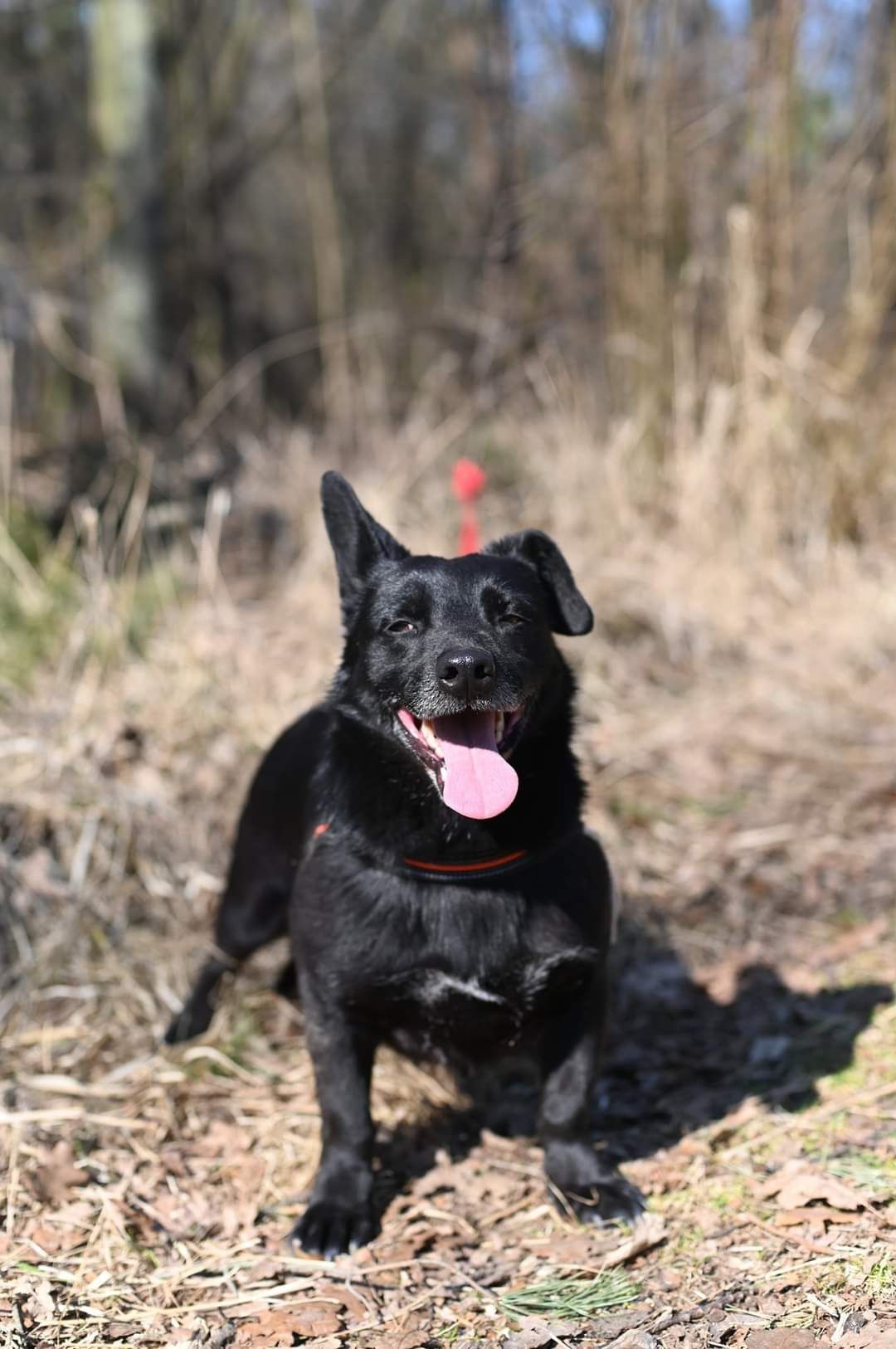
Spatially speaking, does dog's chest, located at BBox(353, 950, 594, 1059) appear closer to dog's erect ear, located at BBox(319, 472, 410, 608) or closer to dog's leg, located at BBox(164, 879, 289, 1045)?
dog's leg, located at BBox(164, 879, 289, 1045)

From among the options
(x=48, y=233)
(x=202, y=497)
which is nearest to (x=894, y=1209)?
(x=202, y=497)

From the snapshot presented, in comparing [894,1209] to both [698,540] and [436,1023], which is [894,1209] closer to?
[436,1023]

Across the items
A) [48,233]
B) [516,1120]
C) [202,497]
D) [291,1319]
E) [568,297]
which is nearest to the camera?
[291,1319]

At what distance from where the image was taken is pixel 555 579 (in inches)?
113

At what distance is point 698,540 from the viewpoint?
6.31 metres

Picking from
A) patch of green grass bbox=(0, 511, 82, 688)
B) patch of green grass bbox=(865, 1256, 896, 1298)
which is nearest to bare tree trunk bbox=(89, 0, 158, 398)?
patch of green grass bbox=(0, 511, 82, 688)

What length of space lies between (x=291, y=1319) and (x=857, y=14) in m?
6.58

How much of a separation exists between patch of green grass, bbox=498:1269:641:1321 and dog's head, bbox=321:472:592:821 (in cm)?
86

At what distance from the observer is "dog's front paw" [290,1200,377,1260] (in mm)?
2615

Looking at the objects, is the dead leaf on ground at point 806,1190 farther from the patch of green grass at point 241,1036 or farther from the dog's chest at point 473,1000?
the patch of green grass at point 241,1036

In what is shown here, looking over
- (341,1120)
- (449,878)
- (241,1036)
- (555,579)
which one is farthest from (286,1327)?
(555,579)

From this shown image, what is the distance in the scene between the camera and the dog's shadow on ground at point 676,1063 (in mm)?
3074

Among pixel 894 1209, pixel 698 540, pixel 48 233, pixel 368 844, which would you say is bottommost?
pixel 894 1209

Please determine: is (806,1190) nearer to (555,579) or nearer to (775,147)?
(555,579)
